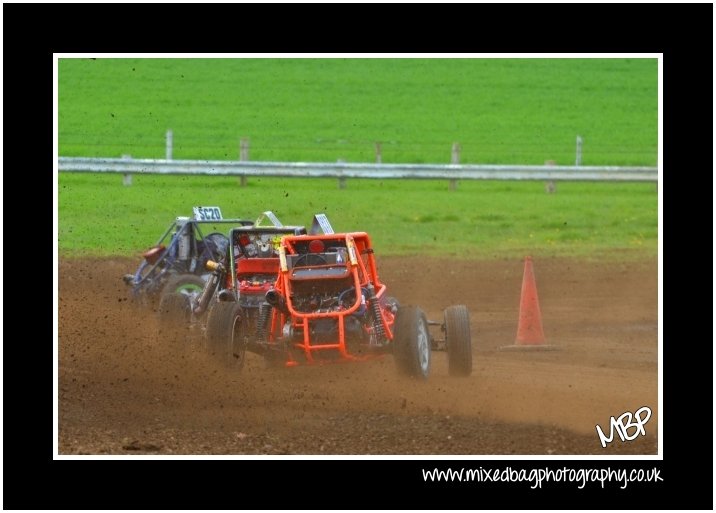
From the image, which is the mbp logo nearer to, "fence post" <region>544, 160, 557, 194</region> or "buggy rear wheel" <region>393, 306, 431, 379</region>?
"buggy rear wheel" <region>393, 306, 431, 379</region>

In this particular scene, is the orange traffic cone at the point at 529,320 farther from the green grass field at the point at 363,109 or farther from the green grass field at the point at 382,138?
the green grass field at the point at 363,109

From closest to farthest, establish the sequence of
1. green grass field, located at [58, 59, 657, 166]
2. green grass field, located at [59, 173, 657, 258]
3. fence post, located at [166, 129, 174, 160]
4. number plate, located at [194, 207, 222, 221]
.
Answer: number plate, located at [194, 207, 222, 221], green grass field, located at [59, 173, 657, 258], fence post, located at [166, 129, 174, 160], green grass field, located at [58, 59, 657, 166]

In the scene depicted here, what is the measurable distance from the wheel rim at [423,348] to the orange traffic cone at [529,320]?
2267mm

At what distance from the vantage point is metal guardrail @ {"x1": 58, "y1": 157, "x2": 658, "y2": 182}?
21.8 m

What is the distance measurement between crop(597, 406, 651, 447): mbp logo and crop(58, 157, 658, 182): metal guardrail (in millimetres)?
13869

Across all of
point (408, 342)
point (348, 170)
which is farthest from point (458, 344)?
point (348, 170)

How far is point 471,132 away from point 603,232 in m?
8.71

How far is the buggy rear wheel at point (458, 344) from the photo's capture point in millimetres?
10711

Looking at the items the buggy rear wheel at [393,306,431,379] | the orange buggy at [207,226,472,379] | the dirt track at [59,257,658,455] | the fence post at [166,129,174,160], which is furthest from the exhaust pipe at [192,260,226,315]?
the fence post at [166,129,174,160]

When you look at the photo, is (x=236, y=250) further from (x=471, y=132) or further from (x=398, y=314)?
(x=471, y=132)

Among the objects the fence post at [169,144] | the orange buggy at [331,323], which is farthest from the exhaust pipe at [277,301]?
the fence post at [169,144]

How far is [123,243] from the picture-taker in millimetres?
19938

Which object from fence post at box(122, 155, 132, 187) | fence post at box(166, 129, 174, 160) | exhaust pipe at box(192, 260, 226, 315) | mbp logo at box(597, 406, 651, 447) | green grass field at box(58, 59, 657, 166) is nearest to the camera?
mbp logo at box(597, 406, 651, 447)

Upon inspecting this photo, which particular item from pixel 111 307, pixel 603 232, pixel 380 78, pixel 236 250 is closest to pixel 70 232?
pixel 111 307
